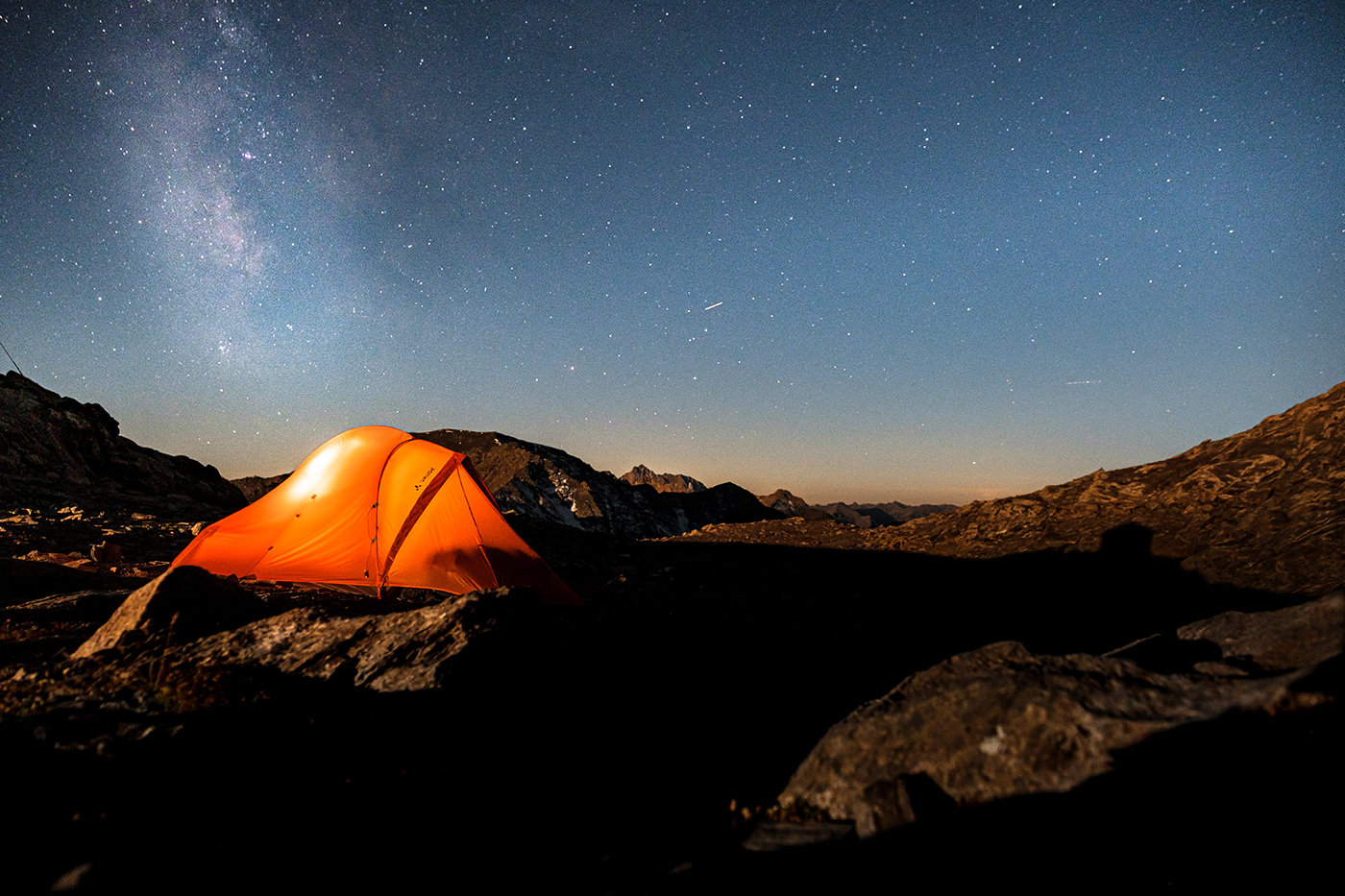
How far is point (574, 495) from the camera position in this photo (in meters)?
80.6

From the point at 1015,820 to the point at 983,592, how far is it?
37.6 feet

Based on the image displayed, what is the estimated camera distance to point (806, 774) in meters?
3.26

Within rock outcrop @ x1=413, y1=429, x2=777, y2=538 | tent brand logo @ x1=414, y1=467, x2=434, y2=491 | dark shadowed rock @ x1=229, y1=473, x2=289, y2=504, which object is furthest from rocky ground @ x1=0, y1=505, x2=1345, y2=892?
dark shadowed rock @ x1=229, y1=473, x2=289, y2=504

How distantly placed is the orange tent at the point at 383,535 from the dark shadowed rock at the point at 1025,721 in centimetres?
709

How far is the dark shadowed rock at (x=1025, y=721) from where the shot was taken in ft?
8.47

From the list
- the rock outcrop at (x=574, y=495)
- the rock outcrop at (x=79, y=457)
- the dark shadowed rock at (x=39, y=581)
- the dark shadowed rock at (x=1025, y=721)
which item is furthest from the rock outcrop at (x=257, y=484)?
the dark shadowed rock at (x=1025, y=721)

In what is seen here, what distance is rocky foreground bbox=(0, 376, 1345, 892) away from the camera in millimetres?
2369

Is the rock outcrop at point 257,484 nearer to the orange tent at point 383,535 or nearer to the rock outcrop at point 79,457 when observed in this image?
the rock outcrop at point 79,457

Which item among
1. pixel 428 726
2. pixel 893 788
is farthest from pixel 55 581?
pixel 893 788

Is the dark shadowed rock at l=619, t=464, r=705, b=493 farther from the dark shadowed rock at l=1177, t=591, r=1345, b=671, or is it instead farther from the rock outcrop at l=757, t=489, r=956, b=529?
the dark shadowed rock at l=1177, t=591, r=1345, b=671

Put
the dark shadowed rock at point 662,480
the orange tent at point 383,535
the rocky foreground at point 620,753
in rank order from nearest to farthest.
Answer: the rocky foreground at point 620,753 < the orange tent at point 383,535 < the dark shadowed rock at point 662,480

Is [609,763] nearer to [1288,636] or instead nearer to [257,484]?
[1288,636]

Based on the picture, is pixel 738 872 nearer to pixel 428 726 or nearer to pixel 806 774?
pixel 806 774

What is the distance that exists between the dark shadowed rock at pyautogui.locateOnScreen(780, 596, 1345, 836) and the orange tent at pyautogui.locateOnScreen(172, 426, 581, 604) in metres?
7.09
